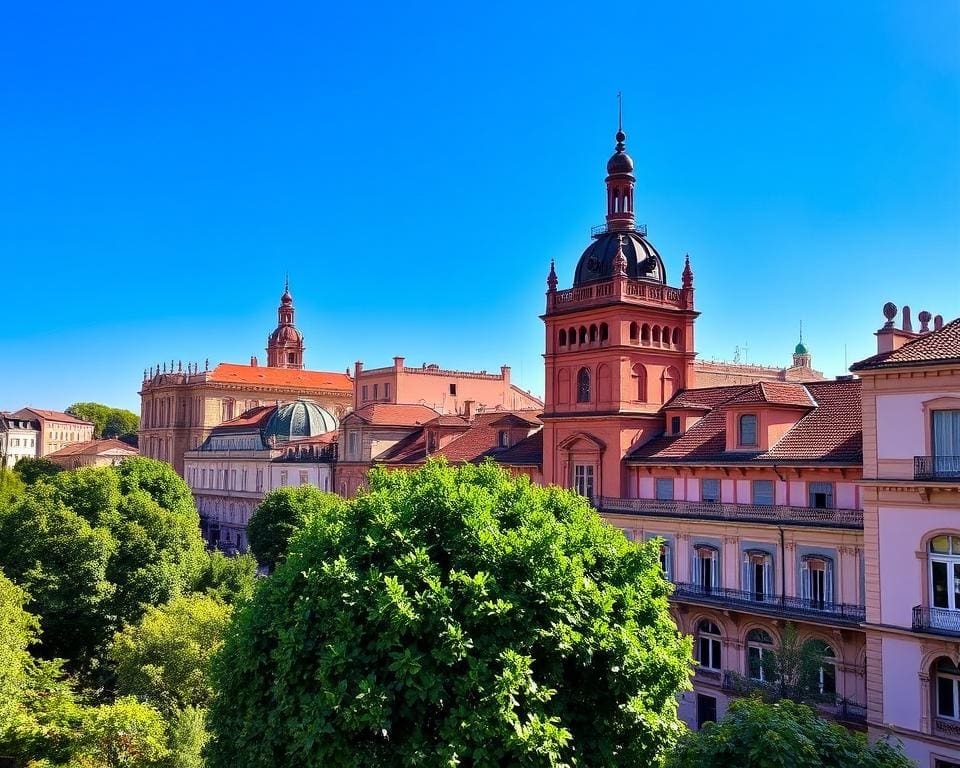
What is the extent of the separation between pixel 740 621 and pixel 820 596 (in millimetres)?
3817

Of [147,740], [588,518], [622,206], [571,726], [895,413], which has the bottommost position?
[147,740]

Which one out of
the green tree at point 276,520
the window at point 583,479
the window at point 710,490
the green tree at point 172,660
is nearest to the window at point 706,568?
the window at point 710,490

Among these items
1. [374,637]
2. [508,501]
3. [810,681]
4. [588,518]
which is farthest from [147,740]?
[810,681]

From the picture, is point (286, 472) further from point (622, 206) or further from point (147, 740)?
point (147, 740)

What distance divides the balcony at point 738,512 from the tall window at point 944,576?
515 cm

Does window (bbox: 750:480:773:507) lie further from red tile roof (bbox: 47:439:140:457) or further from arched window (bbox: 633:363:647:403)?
red tile roof (bbox: 47:439:140:457)

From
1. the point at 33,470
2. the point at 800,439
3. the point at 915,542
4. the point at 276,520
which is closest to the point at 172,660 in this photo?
the point at 915,542

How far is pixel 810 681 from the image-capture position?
1176 inches

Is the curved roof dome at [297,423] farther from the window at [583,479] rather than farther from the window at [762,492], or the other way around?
the window at [762,492]

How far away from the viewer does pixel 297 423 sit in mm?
90500

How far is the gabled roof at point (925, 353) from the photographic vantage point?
2708 centimetres

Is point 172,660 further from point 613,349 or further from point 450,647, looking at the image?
point 613,349

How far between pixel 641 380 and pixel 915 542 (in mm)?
19871

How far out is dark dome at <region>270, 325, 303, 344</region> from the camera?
146 m
